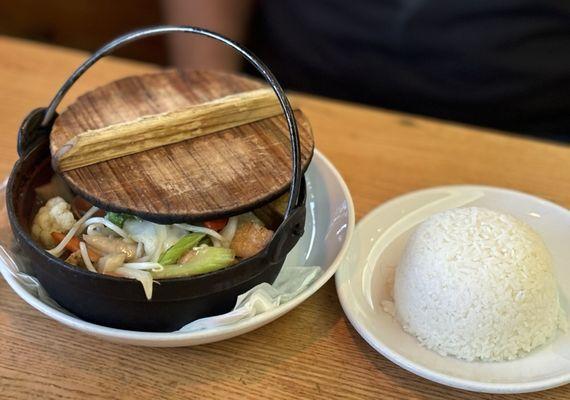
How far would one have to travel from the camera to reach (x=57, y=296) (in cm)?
85

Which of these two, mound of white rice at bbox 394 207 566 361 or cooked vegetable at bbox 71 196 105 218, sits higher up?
cooked vegetable at bbox 71 196 105 218

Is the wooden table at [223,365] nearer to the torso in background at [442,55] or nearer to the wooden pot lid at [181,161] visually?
the wooden pot lid at [181,161]

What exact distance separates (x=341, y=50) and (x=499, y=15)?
0.43 m

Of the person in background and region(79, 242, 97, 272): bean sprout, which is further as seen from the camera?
the person in background

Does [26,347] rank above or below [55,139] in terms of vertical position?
below

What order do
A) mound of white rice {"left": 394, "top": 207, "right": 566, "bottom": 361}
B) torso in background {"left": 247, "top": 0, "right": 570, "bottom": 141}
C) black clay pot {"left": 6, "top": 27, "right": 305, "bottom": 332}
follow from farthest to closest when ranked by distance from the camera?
torso in background {"left": 247, "top": 0, "right": 570, "bottom": 141} → mound of white rice {"left": 394, "top": 207, "right": 566, "bottom": 361} → black clay pot {"left": 6, "top": 27, "right": 305, "bottom": 332}

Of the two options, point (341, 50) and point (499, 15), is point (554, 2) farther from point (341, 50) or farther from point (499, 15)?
point (341, 50)

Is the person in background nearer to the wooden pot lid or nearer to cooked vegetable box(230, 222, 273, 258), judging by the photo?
the wooden pot lid

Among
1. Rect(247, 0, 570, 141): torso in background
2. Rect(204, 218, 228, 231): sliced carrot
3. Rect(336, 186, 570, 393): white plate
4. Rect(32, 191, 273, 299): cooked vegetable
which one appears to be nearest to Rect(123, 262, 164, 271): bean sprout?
Rect(32, 191, 273, 299): cooked vegetable

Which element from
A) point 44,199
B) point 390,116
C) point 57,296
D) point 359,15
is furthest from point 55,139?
point 359,15

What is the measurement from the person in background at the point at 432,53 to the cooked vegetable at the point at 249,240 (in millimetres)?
971

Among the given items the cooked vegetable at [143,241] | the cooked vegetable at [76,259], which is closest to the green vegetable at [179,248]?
the cooked vegetable at [143,241]

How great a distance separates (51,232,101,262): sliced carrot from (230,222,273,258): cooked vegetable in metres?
0.19

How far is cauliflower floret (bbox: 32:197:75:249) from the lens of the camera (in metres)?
0.90
